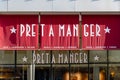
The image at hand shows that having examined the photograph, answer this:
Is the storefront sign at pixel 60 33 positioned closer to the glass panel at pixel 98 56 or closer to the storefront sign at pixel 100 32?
the storefront sign at pixel 100 32

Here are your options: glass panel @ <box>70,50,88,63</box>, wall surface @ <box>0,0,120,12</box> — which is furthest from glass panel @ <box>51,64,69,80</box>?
wall surface @ <box>0,0,120,12</box>

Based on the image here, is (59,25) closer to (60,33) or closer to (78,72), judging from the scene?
(60,33)

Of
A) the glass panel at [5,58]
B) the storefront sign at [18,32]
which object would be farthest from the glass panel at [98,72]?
the glass panel at [5,58]

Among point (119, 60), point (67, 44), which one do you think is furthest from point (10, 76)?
point (119, 60)

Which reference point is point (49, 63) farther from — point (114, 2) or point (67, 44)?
point (114, 2)

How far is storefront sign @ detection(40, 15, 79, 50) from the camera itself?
30938 mm

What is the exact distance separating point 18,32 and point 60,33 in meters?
2.38

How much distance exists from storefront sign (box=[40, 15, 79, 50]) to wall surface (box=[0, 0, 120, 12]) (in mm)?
682

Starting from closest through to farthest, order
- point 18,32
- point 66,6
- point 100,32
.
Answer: point 66,6 < point 100,32 < point 18,32

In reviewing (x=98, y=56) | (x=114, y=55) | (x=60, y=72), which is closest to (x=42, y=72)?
(x=60, y=72)

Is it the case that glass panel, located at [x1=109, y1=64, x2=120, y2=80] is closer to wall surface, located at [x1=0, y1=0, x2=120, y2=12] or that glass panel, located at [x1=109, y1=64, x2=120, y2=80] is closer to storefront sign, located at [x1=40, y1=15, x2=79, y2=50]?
storefront sign, located at [x1=40, y1=15, x2=79, y2=50]

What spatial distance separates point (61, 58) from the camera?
32406mm

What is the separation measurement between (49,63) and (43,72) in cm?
64

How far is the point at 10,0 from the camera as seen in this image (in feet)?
101
